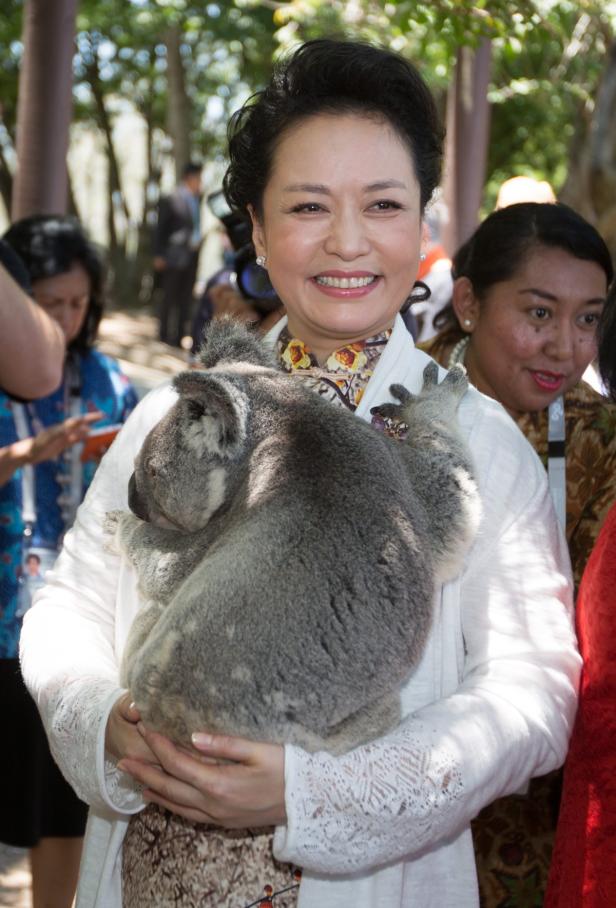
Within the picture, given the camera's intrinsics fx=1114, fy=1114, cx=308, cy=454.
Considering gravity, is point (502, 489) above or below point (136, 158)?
above

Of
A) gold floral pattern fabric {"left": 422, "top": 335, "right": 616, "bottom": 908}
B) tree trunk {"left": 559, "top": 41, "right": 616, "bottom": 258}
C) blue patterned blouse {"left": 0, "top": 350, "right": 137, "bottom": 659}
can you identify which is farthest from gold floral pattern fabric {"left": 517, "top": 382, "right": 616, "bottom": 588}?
tree trunk {"left": 559, "top": 41, "right": 616, "bottom": 258}

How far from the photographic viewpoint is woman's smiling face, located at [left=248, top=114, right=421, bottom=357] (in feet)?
6.14

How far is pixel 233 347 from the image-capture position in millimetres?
1900

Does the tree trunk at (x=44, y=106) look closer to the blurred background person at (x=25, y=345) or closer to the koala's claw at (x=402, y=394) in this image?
the blurred background person at (x=25, y=345)

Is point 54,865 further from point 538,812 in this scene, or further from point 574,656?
point 574,656

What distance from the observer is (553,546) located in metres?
1.80

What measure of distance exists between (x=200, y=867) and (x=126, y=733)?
253mm

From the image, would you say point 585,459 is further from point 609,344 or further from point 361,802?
point 361,802

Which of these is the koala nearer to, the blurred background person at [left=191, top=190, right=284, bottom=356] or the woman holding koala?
the woman holding koala

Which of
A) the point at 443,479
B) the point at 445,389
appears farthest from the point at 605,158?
the point at 443,479

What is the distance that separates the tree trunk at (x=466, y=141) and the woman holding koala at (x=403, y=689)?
6.80 m

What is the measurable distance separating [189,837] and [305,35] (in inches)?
384

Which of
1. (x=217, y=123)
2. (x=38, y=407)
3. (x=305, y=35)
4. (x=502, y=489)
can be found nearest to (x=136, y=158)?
(x=217, y=123)

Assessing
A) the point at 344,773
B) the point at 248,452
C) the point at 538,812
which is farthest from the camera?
the point at 538,812
